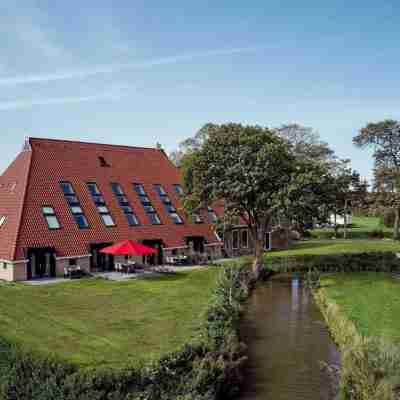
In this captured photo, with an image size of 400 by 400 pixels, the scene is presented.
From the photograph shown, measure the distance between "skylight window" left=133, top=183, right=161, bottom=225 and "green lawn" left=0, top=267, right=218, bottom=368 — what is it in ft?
27.0

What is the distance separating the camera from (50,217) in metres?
32.6

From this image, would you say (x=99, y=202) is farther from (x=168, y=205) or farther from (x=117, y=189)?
(x=168, y=205)

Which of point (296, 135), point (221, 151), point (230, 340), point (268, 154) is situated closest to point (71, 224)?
point (221, 151)

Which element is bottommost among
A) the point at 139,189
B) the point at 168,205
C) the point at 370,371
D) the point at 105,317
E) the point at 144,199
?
the point at 370,371

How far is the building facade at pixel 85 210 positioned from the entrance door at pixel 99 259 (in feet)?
0.24

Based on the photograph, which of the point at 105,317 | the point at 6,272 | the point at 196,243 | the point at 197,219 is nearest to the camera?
the point at 105,317

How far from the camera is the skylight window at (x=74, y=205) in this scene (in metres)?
34.0

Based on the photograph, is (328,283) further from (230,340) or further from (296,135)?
(296,135)

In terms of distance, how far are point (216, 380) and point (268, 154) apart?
20.0 m

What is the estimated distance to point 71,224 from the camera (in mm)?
33281

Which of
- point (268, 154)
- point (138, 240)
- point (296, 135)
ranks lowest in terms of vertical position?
point (138, 240)

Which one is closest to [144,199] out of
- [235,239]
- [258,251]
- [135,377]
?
[235,239]

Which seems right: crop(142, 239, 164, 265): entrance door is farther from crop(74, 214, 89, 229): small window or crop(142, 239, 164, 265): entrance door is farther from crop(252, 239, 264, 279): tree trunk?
crop(252, 239, 264, 279): tree trunk

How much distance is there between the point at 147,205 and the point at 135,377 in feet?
88.4
